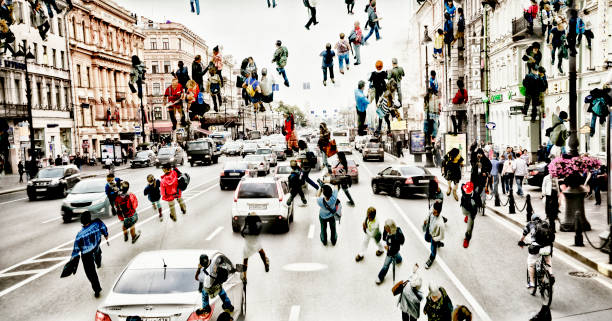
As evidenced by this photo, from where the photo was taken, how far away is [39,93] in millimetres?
61906

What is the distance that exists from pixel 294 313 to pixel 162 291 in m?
3.08

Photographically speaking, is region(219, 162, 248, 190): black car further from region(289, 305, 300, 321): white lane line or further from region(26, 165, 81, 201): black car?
region(289, 305, 300, 321): white lane line

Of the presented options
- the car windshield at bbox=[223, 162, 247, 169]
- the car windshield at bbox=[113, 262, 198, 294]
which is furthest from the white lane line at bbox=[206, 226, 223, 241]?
the car windshield at bbox=[223, 162, 247, 169]

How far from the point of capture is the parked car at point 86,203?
24875 mm

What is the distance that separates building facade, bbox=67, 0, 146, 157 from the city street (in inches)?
1088

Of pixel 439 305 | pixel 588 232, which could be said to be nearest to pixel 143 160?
pixel 588 232

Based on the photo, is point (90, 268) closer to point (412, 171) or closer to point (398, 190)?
point (398, 190)

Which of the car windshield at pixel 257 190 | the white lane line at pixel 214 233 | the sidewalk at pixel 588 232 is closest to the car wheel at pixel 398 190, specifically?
the sidewalk at pixel 588 232

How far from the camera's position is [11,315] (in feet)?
40.2

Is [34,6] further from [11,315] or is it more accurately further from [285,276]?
[285,276]

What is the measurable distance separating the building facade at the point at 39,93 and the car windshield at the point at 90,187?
28286 mm

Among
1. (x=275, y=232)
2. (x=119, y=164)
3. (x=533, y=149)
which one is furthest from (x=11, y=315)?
(x=119, y=164)

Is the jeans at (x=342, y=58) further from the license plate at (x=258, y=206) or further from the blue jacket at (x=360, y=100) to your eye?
the license plate at (x=258, y=206)

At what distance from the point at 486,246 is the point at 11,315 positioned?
1259 centimetres
